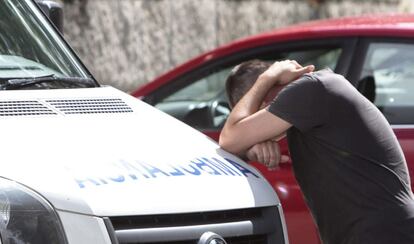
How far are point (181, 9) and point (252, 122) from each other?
10.5 meters

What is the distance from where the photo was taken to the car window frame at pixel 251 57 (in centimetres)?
596

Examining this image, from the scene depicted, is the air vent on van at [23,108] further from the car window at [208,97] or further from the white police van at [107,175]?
the car window at [208,97]

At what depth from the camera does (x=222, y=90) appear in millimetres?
6441

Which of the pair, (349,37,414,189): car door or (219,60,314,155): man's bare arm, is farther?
(349,37,414,189): car door

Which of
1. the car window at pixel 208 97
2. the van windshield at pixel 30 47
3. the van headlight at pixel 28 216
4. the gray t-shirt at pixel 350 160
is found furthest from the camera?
the car window at pixel 208 97

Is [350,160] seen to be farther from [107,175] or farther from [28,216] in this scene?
[28,216]

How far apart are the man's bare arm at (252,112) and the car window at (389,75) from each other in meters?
1.54

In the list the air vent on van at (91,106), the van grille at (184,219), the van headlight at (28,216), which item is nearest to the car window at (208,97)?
the air vent on van at (91,106)

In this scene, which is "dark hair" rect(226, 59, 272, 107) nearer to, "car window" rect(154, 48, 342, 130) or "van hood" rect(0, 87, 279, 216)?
"van hood" rect(0, 87, 279, 216)

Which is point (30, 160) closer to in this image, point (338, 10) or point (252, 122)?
point (252, 122)

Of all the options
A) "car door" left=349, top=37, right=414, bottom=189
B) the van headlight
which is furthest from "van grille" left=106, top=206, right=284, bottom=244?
"car door" left=349, top=37, right=414, bottom=189

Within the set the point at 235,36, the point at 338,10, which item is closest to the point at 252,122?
the point at 235,36

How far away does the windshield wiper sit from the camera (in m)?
4.38

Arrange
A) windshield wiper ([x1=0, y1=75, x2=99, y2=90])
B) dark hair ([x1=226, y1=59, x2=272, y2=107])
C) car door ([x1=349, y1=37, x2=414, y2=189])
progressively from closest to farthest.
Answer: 1. windshield wiper ([x1=0, y1=75, x2=99, y2=90])
2. dark hair ([x1=226, y1=59, x2=272, y2=107])
3. car door ([x1=349, y1=37, x2=414, y2=189])
